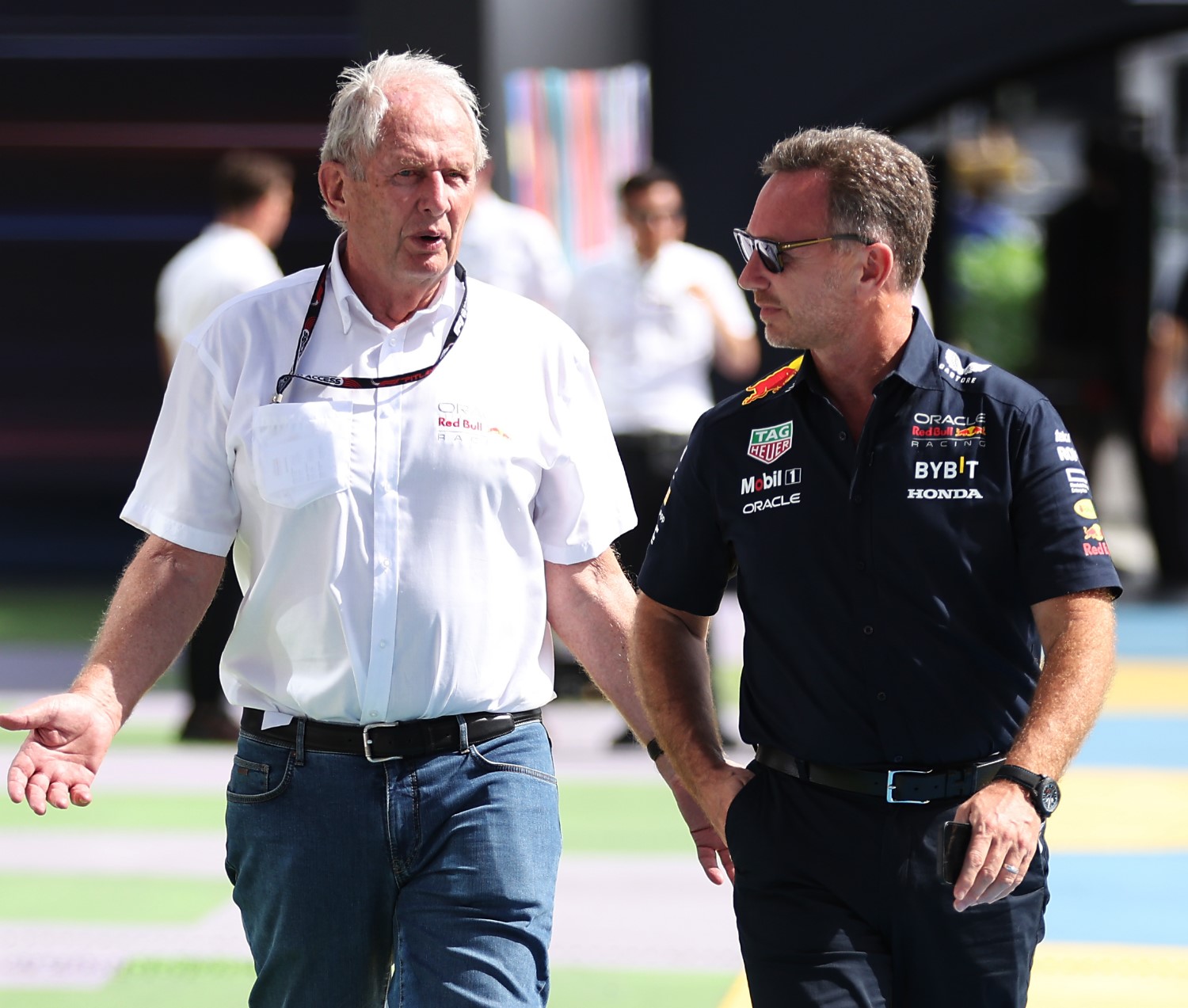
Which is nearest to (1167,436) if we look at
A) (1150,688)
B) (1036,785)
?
(1150,688)

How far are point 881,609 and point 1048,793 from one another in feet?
1.31

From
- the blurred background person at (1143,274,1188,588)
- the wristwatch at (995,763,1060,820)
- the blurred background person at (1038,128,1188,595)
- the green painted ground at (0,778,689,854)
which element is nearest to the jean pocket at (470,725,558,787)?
the wristwatch at (995,763,1060,820)

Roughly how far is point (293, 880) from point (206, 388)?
851 mm

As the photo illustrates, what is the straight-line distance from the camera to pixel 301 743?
3025mm

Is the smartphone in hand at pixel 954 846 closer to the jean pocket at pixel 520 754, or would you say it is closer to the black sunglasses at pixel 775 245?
the jean pocket at pixel 520 754

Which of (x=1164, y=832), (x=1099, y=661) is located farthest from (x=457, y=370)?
(x=1164, y=832)

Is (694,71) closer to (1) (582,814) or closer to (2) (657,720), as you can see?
(1) (582,814)

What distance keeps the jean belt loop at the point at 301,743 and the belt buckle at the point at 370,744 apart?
4.2 inches

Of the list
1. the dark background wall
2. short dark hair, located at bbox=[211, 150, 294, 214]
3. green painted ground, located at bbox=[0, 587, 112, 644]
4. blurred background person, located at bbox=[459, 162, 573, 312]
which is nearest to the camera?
short dark hair, located at bbox=[211, 150, 294, 214]

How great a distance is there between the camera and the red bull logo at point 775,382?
309cm

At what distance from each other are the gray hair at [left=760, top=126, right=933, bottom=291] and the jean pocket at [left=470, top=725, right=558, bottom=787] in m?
1.02

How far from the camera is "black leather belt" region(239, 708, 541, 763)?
118 inches

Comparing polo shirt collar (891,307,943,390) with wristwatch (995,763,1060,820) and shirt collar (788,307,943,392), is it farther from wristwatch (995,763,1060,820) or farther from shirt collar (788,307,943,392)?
wristwatch (995,763,1060,820)

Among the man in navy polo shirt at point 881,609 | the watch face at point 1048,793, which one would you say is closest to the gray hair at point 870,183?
the man in navy polo shirt at point 881,609
